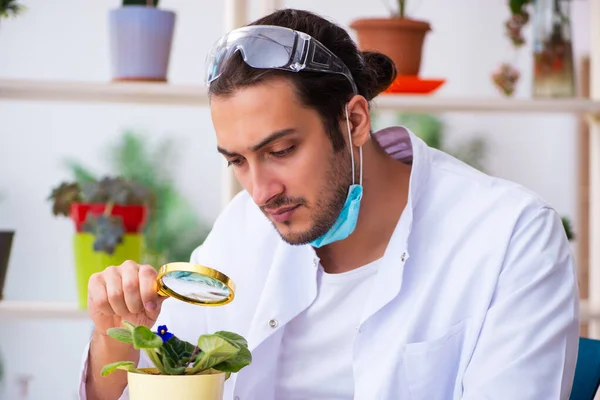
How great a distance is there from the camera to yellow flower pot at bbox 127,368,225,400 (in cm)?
104

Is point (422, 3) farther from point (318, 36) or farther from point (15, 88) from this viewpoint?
point (318, 36)

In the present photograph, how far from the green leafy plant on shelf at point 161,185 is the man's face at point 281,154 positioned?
473cm

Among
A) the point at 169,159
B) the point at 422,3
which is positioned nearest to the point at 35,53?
the point at 169,159

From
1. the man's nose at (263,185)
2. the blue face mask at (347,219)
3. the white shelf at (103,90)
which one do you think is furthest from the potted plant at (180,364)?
the white shelf at (103,90)

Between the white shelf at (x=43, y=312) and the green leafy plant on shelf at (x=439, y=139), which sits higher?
the green leafy plant on shelf at (x=439, y=139)

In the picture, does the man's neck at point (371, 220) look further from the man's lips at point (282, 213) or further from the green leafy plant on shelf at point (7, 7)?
the green leafy plant on shelf at point (7, 7)

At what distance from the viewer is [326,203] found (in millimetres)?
1508

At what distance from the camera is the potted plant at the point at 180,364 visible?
104 cm

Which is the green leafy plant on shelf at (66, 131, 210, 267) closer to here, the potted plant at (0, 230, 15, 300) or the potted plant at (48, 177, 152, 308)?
the potted plant at (0, 230, 15, 300)

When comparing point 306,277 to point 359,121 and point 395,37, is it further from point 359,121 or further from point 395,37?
point 395,37

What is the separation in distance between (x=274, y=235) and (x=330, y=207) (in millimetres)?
222

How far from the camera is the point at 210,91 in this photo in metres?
1.48

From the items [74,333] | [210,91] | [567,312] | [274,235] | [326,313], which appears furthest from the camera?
[74,333]

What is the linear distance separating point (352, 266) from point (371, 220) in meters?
0.09
